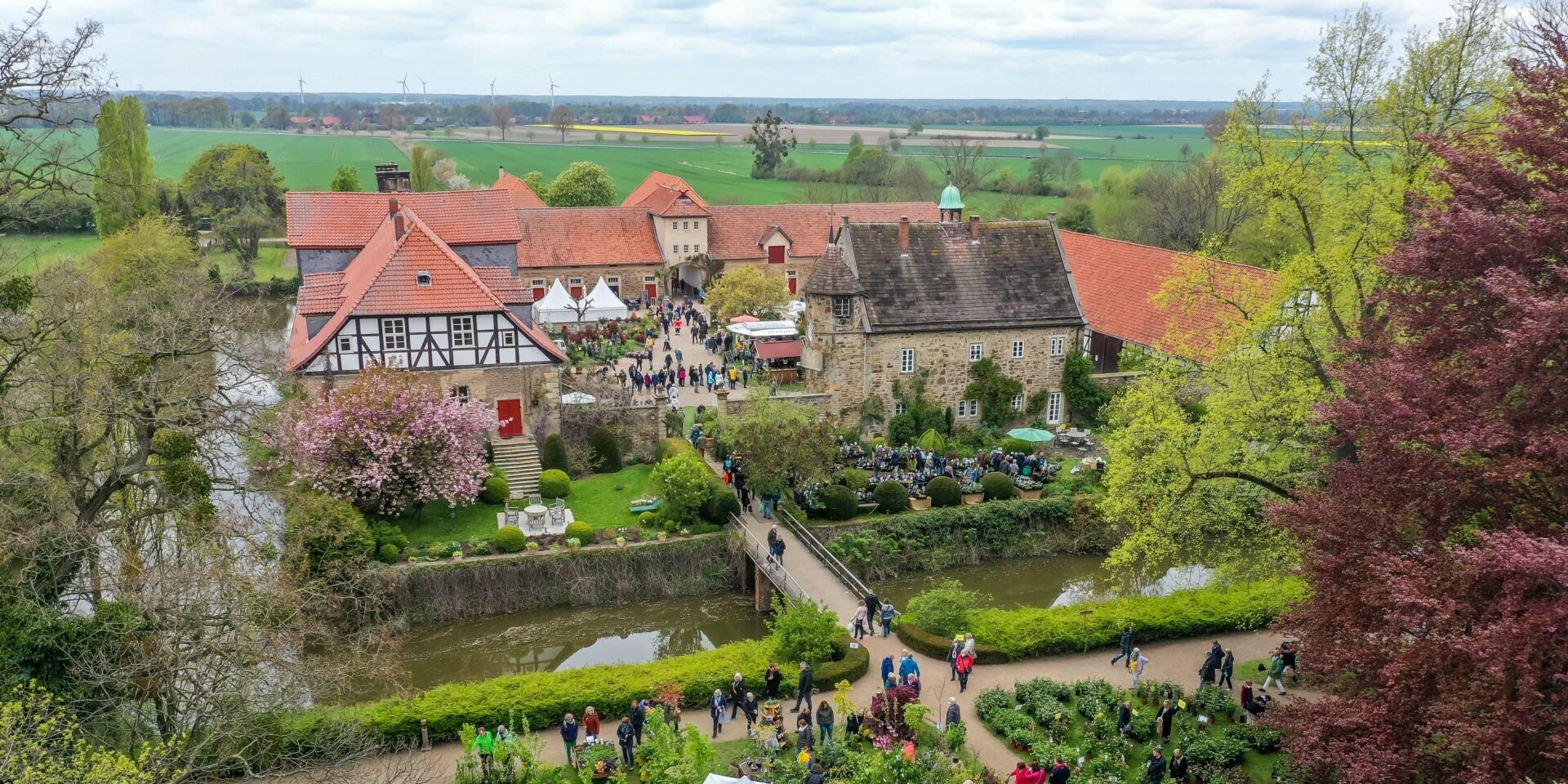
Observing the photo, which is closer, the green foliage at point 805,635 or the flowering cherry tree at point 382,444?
the green foliage at point 805,635

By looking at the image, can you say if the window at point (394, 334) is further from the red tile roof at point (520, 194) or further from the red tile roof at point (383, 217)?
the red tile roof at point (520, 194)

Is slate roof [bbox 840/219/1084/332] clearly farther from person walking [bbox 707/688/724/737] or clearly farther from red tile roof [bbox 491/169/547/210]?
red tile roof [bbox 491/169/547/210]

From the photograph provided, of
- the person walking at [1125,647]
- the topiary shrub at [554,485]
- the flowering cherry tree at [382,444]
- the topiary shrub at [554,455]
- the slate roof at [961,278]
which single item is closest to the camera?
the person walking at [1125,647]

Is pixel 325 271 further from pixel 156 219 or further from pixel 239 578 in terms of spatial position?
pixel 239 578

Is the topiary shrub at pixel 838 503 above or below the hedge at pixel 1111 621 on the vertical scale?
above

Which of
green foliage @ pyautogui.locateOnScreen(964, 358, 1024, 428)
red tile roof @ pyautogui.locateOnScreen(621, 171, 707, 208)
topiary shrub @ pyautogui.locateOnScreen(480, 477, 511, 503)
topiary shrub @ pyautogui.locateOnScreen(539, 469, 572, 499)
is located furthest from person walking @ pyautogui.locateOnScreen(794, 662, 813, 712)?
red tile roof @ pyautogui.locateOnScreen(621, 171, 707, 208)

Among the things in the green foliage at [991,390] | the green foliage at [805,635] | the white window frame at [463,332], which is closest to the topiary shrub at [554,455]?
the white window frame at [463,332]

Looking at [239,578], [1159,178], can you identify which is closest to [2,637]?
[239,578]
